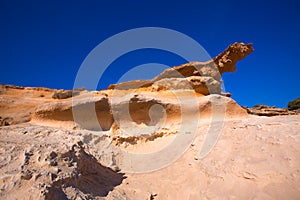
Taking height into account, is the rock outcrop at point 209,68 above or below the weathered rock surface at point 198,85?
above

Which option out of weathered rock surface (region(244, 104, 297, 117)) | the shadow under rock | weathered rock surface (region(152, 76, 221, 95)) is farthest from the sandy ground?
weathered rock surface (region(244, 104, 297, 117))

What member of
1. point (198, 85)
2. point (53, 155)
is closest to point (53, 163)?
point (53, 155)

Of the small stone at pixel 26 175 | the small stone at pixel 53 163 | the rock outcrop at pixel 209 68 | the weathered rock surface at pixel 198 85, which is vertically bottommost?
the small stone at pixel 26 175

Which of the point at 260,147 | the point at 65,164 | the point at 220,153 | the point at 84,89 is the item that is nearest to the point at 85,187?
the point at 65,164

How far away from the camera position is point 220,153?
172 inches

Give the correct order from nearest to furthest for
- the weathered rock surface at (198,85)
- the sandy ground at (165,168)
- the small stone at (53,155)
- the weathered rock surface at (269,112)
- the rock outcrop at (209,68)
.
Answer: the sandy ground at (165,168) → the small stone at (53,155) → the weathered rock surface at (198,85) → the rock outcrop at (209,68) → the weathered rock surface at (269,112)

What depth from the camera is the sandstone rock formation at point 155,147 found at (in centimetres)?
287

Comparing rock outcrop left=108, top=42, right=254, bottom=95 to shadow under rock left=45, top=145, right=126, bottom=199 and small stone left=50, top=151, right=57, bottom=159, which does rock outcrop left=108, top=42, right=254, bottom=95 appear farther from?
small stone left=50, top=151, right=57, bottom=159

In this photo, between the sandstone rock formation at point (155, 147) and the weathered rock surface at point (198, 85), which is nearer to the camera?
the sandstone rock formation at point (155, 147)

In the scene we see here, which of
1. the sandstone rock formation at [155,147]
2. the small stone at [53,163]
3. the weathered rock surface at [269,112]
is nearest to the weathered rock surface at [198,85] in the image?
the sandstone rock formation at [155,147]

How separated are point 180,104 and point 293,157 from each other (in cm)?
376

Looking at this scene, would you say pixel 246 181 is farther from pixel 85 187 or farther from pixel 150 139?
pixel 150 139

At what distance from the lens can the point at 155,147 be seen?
19.8 ft

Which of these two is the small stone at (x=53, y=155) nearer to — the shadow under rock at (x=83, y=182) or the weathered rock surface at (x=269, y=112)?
the shadow under rock at (x=83, y=182)
